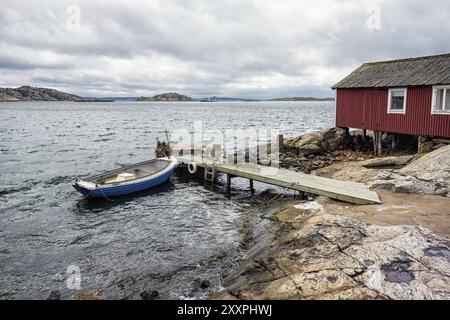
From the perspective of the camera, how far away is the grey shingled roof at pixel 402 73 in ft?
65.5

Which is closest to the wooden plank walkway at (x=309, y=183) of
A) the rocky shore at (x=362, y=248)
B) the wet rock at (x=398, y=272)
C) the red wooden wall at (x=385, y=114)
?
the rocky shore at (x=362, y=248)

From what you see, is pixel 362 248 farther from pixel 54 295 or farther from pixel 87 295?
pixel 54 295

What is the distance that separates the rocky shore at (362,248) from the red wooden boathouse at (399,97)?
17.7 feet

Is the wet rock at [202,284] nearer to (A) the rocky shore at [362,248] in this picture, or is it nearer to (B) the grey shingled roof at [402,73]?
(A) the rocky shore at [362,248]

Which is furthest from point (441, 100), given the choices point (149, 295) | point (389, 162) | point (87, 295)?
point (87, 295)

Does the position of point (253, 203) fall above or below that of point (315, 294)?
below

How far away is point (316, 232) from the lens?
9.92 m

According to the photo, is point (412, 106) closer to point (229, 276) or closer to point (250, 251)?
point (250, 251)

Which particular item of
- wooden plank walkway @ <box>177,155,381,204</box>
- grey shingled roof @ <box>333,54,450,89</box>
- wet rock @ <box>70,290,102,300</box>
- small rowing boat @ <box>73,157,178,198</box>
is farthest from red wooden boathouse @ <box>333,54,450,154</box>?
wet rock @ <box>70,290,102,300</box>

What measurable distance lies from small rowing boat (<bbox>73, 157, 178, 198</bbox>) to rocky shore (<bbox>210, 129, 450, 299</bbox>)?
302 inches

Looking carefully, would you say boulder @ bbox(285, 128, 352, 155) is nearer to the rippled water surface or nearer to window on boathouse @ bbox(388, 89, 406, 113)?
window on boathouse @ bbox(388, 89, 406, 113)

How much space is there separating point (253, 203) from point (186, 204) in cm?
336

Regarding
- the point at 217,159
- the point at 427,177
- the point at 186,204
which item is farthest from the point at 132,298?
the point at 217,159
